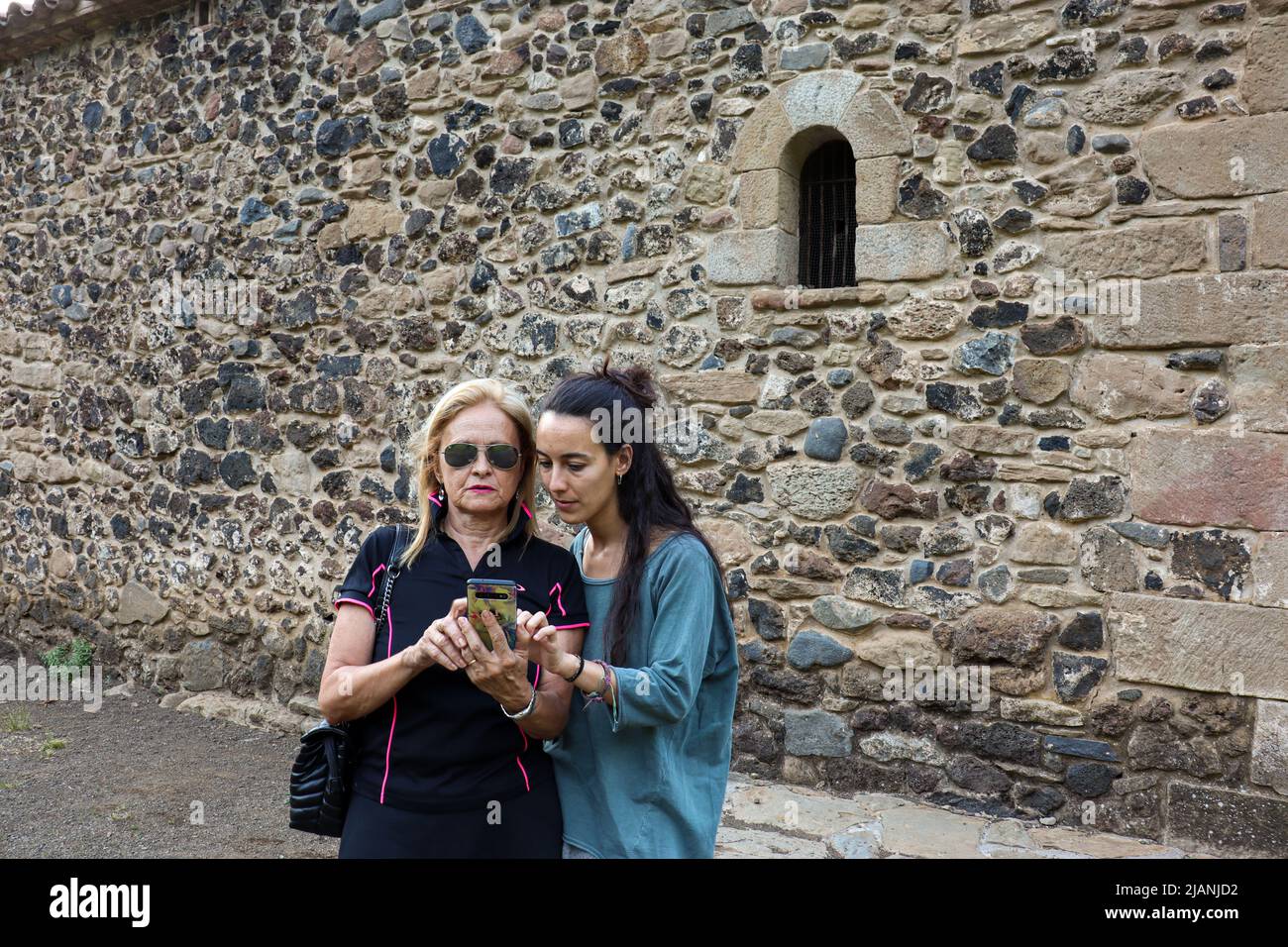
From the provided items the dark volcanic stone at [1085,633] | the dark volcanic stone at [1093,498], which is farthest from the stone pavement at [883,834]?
the dark volcanic stone at [1093,498]

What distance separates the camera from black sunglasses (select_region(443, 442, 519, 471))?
6.54 feet

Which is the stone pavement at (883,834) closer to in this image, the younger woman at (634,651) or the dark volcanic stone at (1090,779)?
the dark volcanic stone at (1090,779)

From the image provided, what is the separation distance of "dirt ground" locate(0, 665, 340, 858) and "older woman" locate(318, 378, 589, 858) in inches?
96.2

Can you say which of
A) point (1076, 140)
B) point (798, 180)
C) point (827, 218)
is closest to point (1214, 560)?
point (1076, 140)

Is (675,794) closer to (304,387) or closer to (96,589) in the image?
(304,387)

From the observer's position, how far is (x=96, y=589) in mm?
6840

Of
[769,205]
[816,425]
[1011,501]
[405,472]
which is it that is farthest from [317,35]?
[1011,501]

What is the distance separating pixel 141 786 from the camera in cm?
484

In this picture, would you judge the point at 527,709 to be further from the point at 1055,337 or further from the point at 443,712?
the point at 1055,337

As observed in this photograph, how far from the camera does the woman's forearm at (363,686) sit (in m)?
1.81

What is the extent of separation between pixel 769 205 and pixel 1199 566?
218 cm

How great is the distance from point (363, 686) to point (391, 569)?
0.23 metres

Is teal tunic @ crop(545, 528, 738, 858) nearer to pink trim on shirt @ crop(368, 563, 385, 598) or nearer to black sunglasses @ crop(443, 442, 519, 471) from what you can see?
black sunglasses @ crop(443, 442, 519, 471)

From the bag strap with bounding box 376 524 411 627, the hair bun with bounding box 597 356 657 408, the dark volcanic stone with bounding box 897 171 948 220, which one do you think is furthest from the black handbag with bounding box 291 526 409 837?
the dark volcanic stone with bounding box 897 171 948 220
